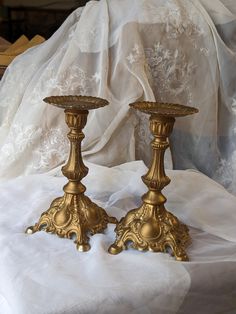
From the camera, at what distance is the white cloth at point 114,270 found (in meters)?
0.59

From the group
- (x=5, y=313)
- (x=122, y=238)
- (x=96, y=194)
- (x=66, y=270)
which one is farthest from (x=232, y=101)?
(x=5, y=313)

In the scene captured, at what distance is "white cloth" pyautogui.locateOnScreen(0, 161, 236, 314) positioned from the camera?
23.2 inches

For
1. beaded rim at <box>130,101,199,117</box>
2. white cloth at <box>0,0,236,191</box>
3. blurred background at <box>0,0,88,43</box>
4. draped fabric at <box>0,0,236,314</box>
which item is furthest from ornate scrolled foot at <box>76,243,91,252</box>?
blurred background at <box>0,0,88,43</box>

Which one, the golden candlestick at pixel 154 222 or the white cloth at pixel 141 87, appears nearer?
the golden candlestick at pixel 154 222

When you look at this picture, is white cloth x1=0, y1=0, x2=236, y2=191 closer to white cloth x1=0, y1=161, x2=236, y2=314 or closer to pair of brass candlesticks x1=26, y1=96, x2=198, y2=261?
white cloth x1=0, y1=161, x2=236, y2=314

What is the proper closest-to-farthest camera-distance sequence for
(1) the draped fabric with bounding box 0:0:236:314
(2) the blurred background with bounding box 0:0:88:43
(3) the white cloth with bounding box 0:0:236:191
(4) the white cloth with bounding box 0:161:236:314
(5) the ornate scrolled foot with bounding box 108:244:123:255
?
(4) the white cloth with bounding box 0:161:236:314, (5) the ornate scrolled foot with bounding box 108:244:123:255, (1) the draped fabric with bounding box 0:0:236:314, (3) the white cloth with bounding box 0:0:236:191, (2) the blurred background with bounding box 0:0:88:43

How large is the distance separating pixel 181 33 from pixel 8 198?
0.61 meters

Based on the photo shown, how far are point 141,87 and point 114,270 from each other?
549mm

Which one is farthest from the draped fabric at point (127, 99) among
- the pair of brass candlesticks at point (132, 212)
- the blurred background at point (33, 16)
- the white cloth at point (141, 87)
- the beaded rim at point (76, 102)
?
the blurred background at point (33, 16)

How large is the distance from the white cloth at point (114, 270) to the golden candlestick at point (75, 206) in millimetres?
17

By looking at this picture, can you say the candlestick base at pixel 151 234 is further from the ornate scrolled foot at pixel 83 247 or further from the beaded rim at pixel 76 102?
the beaded rim at pixel 76 102

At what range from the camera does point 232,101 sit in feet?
A: 3.53

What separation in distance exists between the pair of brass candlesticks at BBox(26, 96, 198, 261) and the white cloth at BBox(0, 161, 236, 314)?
19 mm

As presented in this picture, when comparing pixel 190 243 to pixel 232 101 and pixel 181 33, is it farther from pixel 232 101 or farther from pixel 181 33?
pixel 181 33
